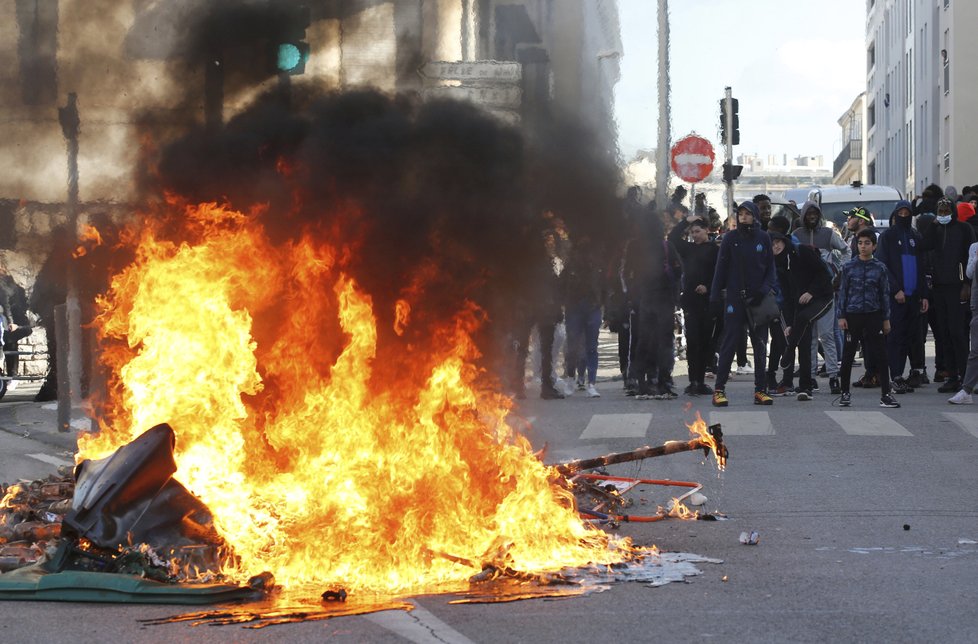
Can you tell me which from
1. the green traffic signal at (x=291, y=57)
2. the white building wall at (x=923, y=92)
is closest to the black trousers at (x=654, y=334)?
the green traffic signal at (x=291, y=57)

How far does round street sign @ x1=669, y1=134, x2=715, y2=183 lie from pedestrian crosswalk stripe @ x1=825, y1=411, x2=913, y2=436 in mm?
A: 4797

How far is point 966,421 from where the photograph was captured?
12.1 m

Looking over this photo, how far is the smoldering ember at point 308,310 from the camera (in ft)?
20.1

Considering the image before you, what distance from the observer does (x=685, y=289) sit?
15.2 metres

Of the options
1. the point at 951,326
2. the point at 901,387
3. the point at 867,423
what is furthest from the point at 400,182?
the point at 951,326

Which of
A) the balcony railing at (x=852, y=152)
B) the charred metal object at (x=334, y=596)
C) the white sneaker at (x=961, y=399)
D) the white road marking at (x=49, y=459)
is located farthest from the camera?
the balcony railing at (x=852, y=152)

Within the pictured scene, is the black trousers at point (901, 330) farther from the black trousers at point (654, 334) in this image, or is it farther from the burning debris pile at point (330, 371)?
Answer: the burning debris pile at point (330, 371)

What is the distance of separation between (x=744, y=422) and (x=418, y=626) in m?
7.49

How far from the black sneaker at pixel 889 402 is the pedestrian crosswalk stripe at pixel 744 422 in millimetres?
1180

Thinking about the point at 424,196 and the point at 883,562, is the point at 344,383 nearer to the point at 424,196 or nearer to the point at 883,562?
the point at 424,196

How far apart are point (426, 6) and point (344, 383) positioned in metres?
2.74

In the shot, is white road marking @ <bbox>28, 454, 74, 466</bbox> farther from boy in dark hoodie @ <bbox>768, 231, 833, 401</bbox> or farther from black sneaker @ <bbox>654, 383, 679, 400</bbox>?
boy in dark hoodie @ <bbox>768, 231, 833, 401</bbox>

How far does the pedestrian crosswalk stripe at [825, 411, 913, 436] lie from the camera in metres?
11.5

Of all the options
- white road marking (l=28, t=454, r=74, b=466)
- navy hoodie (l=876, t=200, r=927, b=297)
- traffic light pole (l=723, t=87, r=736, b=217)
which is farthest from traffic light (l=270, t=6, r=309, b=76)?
traffic light pole (l=723, t=87, r=736, b=217)
